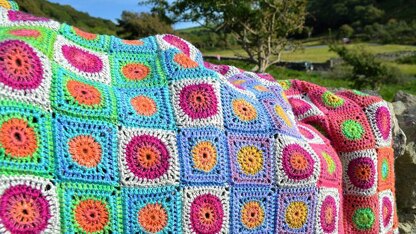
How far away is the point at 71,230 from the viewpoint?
124 cm

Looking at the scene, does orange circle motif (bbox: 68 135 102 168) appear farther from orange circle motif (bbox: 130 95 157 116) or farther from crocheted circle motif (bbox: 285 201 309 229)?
crocheted circle motif (bbox: 285 201 309 229)

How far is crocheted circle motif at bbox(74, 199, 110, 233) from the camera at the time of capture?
1.26 meters

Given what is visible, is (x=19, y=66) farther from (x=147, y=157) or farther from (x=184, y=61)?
(x=184, y=61)

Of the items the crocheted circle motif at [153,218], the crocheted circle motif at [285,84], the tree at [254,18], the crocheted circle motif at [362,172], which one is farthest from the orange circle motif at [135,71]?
the tree at [254,18]

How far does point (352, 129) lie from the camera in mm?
2230

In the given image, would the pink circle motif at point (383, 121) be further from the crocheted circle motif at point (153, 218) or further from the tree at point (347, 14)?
the tree at point (347, 14)

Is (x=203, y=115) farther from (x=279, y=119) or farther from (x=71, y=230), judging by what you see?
(x=71, y=230)

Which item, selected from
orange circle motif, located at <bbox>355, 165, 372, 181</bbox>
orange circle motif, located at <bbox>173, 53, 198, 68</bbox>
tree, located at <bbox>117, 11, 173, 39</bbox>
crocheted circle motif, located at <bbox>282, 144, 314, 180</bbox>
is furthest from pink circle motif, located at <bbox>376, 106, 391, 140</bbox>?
tree, located at <bbox>117, 11, 173, 39</bbox>

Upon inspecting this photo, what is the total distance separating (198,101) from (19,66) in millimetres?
584

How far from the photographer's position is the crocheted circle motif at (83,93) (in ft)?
4.39

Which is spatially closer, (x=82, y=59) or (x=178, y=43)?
(x=82, y=59)

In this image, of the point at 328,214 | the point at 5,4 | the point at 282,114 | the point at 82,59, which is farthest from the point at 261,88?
the point at 5,4

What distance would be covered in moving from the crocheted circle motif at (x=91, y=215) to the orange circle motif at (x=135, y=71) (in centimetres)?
49

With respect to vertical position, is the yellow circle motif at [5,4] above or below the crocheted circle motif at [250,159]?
above
